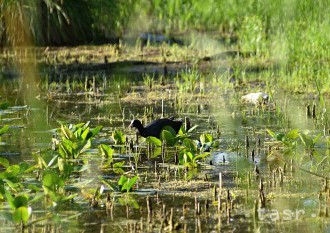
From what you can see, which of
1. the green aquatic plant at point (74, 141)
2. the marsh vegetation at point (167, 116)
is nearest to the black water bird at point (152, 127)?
the marsh vegetation at point (167, 116)

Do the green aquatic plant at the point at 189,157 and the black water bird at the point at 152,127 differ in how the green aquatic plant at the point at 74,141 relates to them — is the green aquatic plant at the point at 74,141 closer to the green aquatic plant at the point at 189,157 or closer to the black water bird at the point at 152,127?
the black water bird at the point at 152,127

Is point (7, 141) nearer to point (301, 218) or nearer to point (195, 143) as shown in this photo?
point (195, 143)

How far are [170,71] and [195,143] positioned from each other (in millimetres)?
5090

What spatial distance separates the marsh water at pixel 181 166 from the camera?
18.4 ft

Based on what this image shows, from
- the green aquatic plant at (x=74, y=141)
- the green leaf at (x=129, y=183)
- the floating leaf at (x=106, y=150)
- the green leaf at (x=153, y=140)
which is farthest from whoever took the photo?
the green leaf at (x=153, y=140)

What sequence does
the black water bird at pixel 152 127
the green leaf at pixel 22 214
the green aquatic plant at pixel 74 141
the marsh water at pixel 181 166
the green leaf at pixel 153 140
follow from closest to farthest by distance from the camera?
the green leaf at pixel 22 214 → the marsh water at pixel 181 166 → the green aquatic plant at pixel 74 141 → the green leaf at pixel 153 140 → the black water bird at pixel 152 127

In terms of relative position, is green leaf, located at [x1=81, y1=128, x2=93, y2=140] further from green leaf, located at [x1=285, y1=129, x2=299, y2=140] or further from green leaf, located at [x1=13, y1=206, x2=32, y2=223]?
green leaf, located at [x1=13, y1=206, x2=32, y2=223]

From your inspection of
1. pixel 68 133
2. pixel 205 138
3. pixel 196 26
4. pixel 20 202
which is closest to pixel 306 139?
pixel 205 138

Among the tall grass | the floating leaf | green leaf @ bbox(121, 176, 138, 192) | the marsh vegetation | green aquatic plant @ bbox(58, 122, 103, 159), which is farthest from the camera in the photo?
the tall grass

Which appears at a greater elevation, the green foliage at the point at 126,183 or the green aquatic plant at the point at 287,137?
the green aquatic plant at the point at 287,137

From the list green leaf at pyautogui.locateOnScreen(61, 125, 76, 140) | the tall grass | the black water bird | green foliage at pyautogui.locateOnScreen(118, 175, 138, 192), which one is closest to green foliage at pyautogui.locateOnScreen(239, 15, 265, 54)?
the tall grass

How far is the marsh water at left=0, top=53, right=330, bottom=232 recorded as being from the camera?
5617mm

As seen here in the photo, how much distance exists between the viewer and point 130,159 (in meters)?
7.56

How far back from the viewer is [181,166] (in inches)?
280
